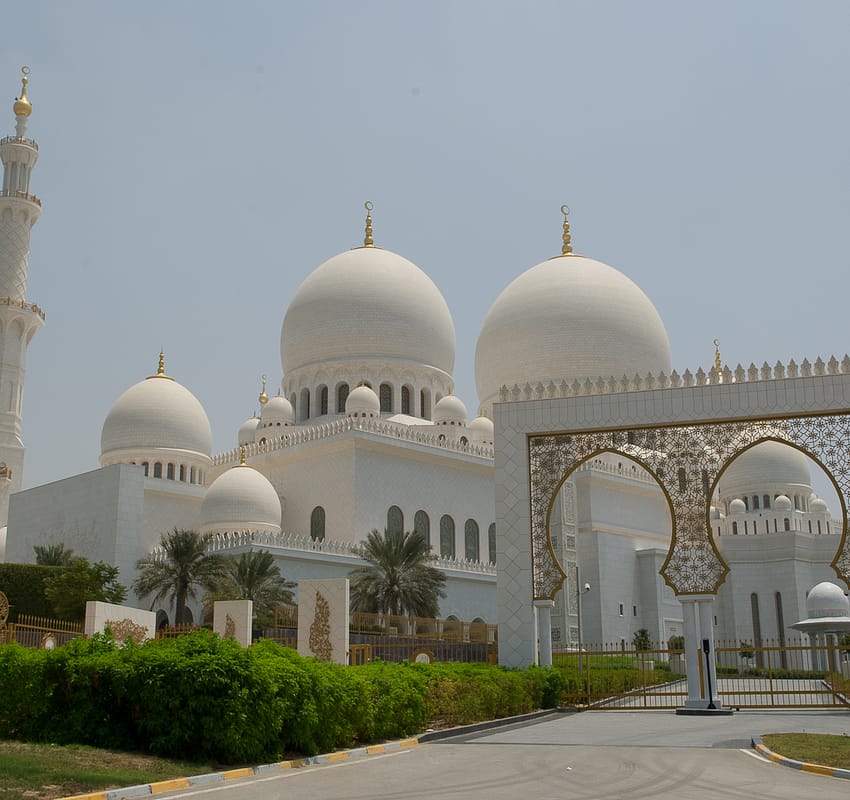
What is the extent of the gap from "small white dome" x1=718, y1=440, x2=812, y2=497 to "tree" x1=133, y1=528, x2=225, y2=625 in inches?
993

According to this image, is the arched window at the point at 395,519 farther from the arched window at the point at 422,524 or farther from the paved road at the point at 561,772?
the paved road at the point at 561,772

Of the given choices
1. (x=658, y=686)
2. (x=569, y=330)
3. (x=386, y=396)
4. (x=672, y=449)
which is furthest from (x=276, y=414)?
(x=672, y=449)

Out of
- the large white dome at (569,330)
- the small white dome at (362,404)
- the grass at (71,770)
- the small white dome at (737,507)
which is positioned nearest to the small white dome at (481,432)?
the large white dome at (569,330)

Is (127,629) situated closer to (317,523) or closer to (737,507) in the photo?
(317,523)

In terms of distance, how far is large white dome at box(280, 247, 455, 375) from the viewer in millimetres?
38094

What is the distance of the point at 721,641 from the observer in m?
37.8

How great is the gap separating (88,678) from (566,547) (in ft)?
75.8

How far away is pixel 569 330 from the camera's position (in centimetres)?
3828

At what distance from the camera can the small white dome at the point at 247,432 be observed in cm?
3997

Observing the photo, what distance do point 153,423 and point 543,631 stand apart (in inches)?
823

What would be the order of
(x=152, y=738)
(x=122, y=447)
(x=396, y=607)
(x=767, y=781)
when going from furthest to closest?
1. (x=122, y=447)
2. (x=396, y=607)
3. (x=152, y=738)
4. (x=767, y=781)

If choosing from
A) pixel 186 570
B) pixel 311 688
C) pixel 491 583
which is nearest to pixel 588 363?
pixel 491 583

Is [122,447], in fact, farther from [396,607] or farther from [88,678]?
[88,678]

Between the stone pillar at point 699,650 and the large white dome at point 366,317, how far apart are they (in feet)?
67.3
